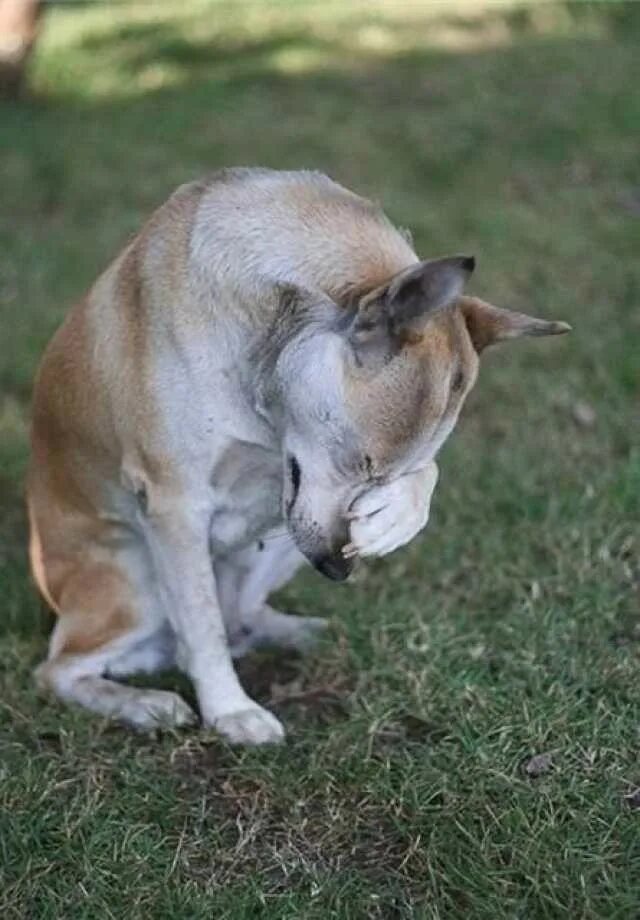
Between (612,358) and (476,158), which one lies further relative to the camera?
(476,158)

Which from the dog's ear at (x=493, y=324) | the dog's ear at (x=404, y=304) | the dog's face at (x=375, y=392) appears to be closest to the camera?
the dog's ear at (x=404, y=304)

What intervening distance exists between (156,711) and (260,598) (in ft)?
1.57

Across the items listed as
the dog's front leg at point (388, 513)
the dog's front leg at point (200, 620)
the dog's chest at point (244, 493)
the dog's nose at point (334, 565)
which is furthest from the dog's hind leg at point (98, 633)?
the dog's front leg at point (388, 513)

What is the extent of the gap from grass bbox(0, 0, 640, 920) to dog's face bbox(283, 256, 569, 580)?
0.56 meters

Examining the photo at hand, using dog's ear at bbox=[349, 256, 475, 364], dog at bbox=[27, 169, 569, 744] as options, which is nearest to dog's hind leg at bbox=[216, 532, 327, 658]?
dog at bbox=[27, 169, 569, 744]

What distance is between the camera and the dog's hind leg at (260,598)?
412 cm

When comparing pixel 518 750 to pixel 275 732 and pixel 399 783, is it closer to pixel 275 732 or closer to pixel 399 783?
pixel 399 783

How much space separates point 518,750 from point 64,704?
1.15 m

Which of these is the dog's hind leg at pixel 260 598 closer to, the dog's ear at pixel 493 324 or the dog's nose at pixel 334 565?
the dog's nose at pixel 334 565

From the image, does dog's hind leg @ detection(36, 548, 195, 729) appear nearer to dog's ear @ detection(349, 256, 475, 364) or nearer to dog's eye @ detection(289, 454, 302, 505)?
dog's eye @ detection(289, 454, 302, 505)

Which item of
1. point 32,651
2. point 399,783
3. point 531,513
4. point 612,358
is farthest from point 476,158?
point 399,783

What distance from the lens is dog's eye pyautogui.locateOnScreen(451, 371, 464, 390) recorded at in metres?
3.37

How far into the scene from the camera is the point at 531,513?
482 centimetres

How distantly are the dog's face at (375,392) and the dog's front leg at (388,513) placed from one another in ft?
0.08
